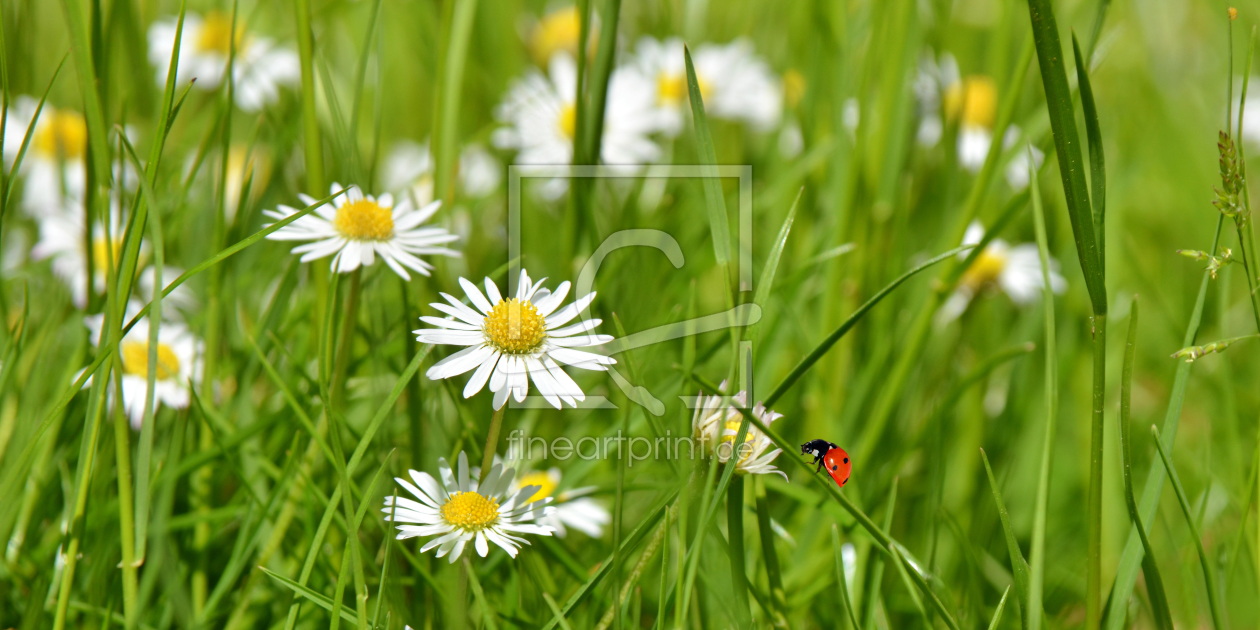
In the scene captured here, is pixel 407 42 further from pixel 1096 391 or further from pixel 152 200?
pixel 1096 391

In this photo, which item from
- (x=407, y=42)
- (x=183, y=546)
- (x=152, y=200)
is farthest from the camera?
(x=407, y=42)

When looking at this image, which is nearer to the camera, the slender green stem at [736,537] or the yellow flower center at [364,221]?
the slender green stem at [736,537]

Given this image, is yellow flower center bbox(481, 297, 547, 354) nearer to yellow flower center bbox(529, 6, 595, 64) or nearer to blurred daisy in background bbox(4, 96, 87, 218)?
blurred daisy in background bbox(4, 96, 87, 218)

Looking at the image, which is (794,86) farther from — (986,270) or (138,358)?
(138,358)

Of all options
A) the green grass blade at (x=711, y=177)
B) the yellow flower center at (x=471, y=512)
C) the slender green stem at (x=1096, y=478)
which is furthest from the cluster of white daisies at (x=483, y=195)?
the slender green stem at (x=1096, y=478)

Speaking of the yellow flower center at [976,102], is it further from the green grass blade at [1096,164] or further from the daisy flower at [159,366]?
the daisy flower at [159,366]

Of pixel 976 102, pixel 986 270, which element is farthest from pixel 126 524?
pixel 976 102

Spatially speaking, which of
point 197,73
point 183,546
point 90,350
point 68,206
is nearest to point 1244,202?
point 183,546
